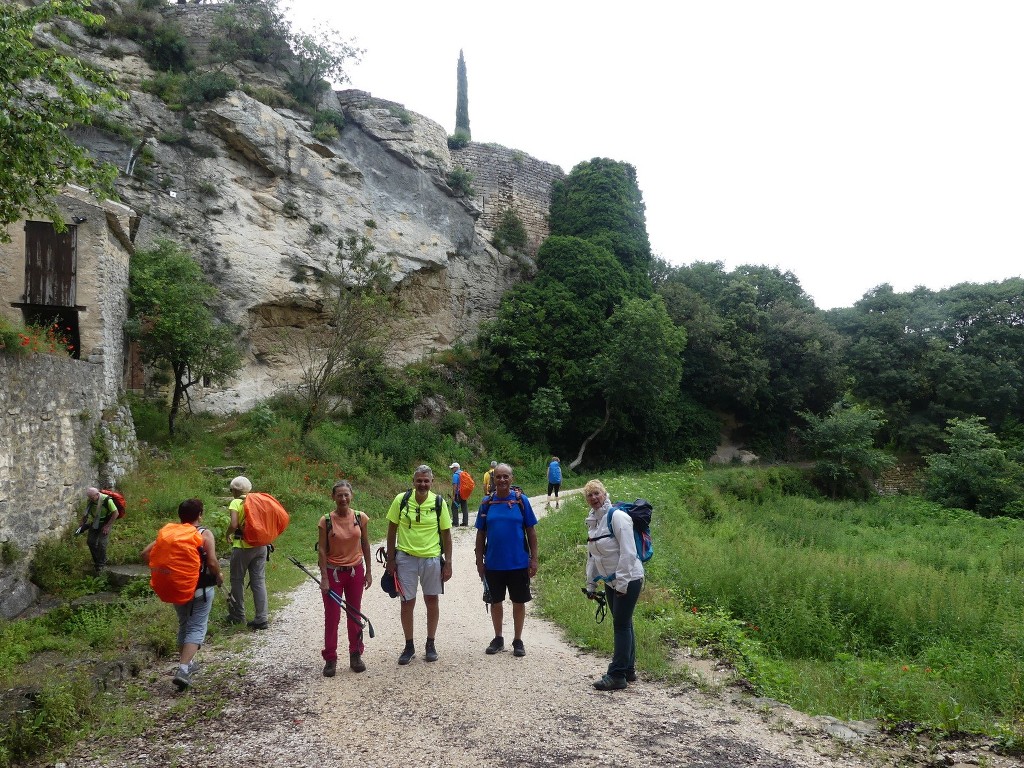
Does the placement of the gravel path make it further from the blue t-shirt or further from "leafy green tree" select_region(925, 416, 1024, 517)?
"leafy green tree" select_region(925, 416, 1024, 517)

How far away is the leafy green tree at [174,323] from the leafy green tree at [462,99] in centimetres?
2041

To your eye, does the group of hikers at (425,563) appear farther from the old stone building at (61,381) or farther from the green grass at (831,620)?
the old stone building at (61,381)

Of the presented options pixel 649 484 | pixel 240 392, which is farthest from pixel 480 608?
pixel 240 392

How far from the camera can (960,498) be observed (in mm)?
23156

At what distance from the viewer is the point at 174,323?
579 inches

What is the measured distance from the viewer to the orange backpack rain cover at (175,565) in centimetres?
487

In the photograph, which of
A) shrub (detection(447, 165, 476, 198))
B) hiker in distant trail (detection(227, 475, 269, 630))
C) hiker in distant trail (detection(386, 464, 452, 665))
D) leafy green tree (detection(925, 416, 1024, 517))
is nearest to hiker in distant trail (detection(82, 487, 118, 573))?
hiker in distant trail (detection(227, 475, 269, 630))

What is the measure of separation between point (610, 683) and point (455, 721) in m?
1.32

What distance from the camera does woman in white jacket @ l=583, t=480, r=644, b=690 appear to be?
4.82 meters

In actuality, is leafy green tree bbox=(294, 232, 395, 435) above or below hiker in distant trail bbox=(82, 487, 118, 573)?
above

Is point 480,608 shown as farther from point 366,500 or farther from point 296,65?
point 296,65

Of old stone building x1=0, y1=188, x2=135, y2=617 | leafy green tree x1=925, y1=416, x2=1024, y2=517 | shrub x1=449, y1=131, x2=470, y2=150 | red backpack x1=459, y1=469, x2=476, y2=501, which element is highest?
shrub x1=449, y1=131, x2=470, y2=150

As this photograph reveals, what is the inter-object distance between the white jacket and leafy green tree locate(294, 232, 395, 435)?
13658 mm

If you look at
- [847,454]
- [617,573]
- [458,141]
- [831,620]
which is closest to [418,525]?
[617,573]
